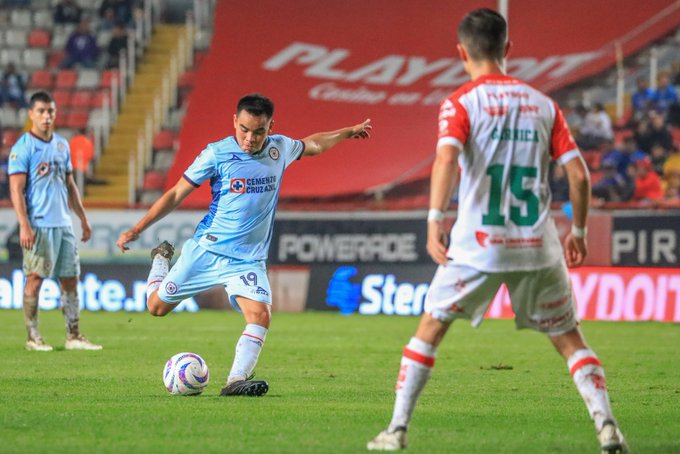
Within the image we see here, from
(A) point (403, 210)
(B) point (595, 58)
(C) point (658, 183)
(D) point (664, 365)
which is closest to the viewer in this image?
(D) point (664, 365)

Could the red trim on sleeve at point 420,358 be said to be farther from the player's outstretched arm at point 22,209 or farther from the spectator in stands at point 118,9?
the spectator in stands at point 118,9

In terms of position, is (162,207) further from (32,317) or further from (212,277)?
(32,317)

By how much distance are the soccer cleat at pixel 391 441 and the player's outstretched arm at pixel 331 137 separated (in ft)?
11.1

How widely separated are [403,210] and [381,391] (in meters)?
10.8

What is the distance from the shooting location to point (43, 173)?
12883 mm

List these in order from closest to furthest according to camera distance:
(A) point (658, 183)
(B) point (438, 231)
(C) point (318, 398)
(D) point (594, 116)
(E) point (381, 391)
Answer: (B) point (438, 231), (C) point (318, 398), (E) point (381, 391), (A) point (658, 183), (D) point (594, 116)

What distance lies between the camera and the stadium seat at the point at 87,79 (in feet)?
98.4

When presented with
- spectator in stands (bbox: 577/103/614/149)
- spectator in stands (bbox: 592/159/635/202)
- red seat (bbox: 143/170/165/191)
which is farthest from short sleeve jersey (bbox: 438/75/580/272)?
red seat (bbox: 143/170/165/191)

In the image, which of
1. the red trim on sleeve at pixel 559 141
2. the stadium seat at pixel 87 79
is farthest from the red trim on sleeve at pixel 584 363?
the stadium seat at pixel 87 79

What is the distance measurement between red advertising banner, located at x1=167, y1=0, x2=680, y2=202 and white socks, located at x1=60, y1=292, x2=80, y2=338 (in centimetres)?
1363

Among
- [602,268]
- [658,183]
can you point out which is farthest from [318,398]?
[658,183]

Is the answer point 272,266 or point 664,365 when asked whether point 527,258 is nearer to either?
point 664,365

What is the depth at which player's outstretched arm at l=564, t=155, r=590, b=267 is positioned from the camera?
6.45 metres

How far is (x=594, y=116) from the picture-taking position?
24.9 meters
